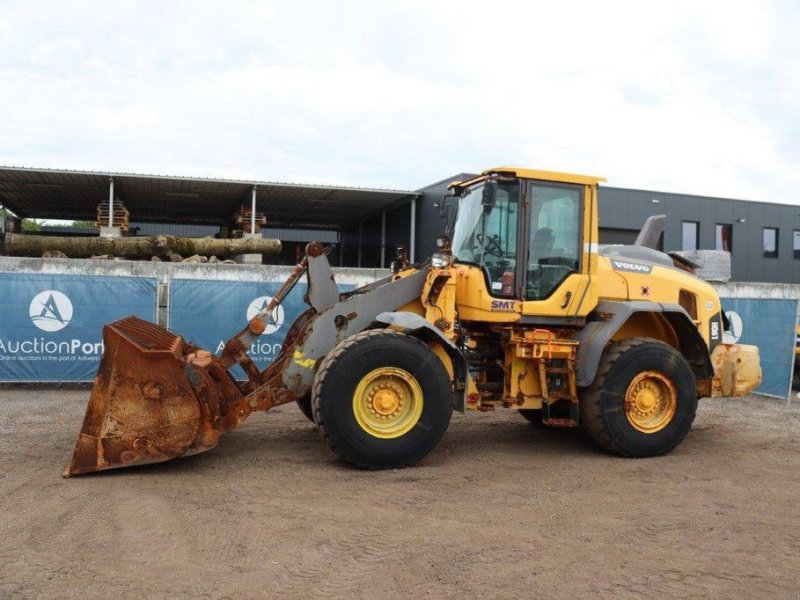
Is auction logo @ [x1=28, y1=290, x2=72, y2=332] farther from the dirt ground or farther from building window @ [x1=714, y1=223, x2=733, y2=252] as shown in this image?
building window @ [x1=714, y1=223, x2=733, y2=252]

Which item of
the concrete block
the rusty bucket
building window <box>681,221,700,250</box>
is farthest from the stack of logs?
building window <box>681,221,700,250</box>

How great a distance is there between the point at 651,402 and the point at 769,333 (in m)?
6.25

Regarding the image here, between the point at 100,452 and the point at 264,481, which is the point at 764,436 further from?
the point at 100,452

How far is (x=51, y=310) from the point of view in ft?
36.3

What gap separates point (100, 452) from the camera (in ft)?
19.4

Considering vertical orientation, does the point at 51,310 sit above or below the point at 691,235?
below

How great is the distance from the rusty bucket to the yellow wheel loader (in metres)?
0.01

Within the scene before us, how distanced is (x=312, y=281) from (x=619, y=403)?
3.24 metres

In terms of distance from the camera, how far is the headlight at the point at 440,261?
6.97 metres

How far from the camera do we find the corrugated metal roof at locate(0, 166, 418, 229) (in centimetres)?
2169

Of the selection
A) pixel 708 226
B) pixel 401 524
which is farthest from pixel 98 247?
pixel 708 226

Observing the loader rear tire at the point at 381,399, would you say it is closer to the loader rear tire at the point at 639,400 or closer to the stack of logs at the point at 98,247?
the loader rear tire at the point at 639,400

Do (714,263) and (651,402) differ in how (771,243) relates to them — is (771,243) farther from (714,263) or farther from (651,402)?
(651,402)

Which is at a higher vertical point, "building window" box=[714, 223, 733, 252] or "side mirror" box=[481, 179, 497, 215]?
"building window" box=[714, 223, 733, 252]
